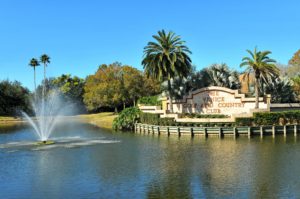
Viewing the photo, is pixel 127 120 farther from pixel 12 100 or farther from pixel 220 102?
pixel 12 100

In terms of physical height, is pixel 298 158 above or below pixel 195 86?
below

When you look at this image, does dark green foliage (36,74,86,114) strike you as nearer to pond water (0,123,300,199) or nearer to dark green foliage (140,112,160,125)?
dark green foliage (140,112,160,125)

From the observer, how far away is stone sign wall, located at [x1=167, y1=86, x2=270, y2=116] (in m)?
57.2

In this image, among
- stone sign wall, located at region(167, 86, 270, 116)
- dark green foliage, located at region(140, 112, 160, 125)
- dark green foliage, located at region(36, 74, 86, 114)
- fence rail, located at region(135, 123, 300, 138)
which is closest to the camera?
fence rail, located at region(135, 123, 300, 138)

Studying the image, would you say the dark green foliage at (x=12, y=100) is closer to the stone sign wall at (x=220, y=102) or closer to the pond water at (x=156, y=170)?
the stone sign wall at (x=220, y=102)

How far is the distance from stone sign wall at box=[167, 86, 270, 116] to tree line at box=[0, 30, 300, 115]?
9.37ft

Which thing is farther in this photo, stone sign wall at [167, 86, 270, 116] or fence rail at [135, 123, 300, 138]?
stone sign wall at [167, 86, 270, 116]

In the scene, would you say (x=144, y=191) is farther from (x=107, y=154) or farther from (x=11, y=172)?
(x=107, y=154)

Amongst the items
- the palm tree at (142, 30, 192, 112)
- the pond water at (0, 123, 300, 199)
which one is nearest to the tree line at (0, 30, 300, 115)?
the palm tree at (142, 30, 192, 112)

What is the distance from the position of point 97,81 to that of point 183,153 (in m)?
72.4

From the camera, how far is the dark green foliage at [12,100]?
11717 cm

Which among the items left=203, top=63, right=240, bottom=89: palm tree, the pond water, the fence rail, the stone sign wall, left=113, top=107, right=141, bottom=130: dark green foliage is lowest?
the pond water

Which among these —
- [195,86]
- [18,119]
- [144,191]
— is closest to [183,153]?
[144,191]

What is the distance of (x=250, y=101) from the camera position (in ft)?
188
